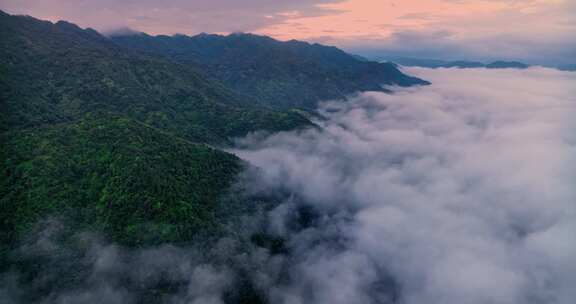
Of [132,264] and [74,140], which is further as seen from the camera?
[74,140]

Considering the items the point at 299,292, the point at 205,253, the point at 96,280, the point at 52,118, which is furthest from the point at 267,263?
the point at 52,118

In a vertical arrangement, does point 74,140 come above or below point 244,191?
above

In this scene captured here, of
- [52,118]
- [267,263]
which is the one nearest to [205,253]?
[267,263]

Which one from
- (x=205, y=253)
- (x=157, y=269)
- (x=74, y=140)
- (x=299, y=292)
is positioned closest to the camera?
(x=157, y=269)

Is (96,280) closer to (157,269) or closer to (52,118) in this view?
(157,269)

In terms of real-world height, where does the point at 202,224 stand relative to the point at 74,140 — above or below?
below

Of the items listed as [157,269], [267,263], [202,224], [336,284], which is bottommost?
[336,284]

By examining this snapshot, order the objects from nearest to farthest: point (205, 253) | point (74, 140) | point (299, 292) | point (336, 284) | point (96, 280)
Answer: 1. point (96, 280)
2. point (205, 253)
3. point (74, 140)
4. point (299, 292)
5. point (336, 284)

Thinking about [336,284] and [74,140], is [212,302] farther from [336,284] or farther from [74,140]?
[74,140]

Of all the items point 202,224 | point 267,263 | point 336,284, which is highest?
point 202,224
